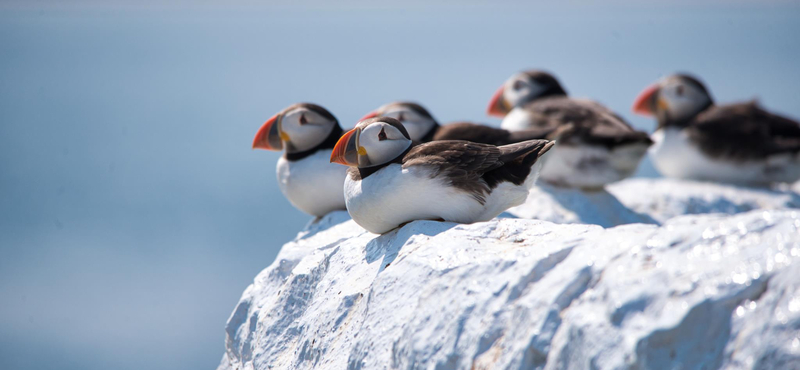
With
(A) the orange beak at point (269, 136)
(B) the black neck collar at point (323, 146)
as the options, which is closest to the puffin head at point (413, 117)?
(B) the black neck collar at point (323, 146)

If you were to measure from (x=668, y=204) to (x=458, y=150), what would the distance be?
16.1 feet

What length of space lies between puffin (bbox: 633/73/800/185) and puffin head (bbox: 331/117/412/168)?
5.93 m

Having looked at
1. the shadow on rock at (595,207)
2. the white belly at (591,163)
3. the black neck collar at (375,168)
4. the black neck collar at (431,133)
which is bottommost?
the shadow on rock at (595,207)

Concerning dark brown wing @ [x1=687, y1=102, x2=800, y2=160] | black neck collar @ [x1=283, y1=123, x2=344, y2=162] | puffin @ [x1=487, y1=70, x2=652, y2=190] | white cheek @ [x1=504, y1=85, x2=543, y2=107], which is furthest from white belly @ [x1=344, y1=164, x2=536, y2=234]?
dark brown wing @ [x1=687, y1=102, x2=800, y2=160]

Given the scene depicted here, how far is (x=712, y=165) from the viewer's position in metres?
8.96

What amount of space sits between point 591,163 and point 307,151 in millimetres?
3145

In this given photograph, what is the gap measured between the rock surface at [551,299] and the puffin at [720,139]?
593 centimetres

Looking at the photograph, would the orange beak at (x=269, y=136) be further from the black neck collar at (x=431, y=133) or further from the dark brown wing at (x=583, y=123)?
the dark brown wing at (x=583, y=123)

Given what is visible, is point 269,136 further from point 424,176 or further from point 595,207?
point 595,207

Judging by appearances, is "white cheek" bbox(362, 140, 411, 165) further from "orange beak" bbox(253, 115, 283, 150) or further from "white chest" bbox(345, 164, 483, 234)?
"orange beak" bbox(253, 115, 283, 150)

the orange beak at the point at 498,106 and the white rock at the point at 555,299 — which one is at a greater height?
the orange beak at the point at 498,106

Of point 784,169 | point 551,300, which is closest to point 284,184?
point 551,300

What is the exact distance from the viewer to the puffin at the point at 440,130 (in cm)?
621

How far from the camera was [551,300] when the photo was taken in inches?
111
